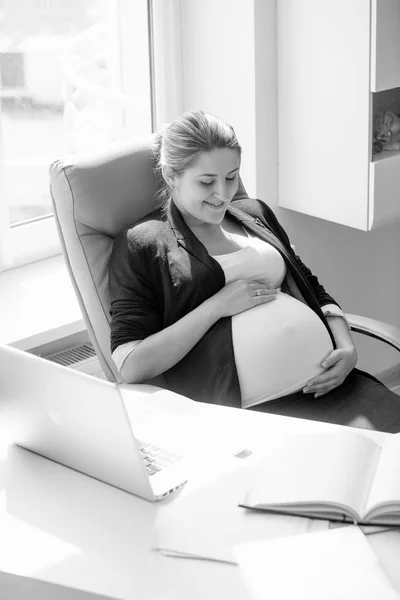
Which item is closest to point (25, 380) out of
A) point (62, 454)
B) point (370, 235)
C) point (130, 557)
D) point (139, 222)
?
point (62, 454)

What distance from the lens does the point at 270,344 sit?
203cm

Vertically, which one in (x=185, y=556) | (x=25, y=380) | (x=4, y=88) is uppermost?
(x=4, y=88)

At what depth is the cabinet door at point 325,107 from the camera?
2.52 metres

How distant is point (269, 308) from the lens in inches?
82.2

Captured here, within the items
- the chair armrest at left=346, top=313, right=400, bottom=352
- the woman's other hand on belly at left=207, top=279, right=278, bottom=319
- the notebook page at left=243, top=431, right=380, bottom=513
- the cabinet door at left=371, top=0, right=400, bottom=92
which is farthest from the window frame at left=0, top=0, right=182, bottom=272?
the notebook page at left=243, top=431, right=380, bottom=513

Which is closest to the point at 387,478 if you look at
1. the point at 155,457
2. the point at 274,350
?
the point at 155,457

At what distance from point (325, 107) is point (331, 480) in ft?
5.02

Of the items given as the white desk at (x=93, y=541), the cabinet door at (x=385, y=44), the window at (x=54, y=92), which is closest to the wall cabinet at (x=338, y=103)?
the cabinet door at (x=385, y=44)

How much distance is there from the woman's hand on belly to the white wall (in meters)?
0.86

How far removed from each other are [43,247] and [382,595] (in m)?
1.95

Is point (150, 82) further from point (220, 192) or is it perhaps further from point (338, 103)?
point (220, 192)

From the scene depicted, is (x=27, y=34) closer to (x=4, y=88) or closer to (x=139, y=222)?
(x=4, y=88)

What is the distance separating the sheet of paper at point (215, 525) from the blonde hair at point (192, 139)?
87cm

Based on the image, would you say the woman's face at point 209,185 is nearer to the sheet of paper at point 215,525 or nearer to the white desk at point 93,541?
the white desk at point 93,541
